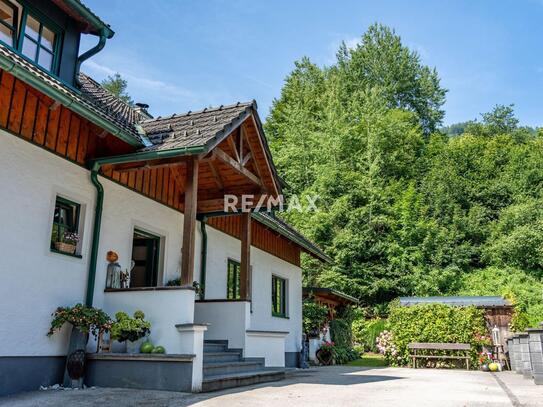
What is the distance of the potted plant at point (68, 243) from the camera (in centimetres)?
733

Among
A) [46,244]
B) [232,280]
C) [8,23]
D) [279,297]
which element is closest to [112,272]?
[46,244]

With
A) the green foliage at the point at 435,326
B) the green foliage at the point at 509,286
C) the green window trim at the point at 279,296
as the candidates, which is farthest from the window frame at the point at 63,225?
the green foliage at the point at 509,286

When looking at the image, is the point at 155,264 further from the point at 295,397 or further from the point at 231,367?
the point at 295,397

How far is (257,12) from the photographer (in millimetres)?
15531

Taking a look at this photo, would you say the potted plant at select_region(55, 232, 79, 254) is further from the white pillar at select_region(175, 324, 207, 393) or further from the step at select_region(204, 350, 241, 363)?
the step at select_region(204, 350, 241, 363)

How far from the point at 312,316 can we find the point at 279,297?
10.0 feet

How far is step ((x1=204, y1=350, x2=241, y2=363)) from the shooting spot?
859cm

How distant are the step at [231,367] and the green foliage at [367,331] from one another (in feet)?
44.9

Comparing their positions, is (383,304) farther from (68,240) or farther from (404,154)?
(68,240)

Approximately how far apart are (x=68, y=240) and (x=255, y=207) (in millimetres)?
4191

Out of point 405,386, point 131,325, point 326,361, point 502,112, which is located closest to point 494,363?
point 326,361

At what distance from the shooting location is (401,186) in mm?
29906

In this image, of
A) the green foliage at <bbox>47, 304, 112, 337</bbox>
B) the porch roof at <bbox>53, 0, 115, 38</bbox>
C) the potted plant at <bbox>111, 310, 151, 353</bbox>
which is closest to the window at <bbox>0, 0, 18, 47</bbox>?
the porch roof at <bbox>53, 0, 115, 38</bbox>

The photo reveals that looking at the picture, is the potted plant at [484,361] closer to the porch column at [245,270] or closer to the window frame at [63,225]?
the porch column at [245,270]
